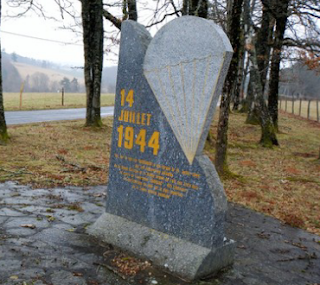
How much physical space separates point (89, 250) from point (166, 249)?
875 mm

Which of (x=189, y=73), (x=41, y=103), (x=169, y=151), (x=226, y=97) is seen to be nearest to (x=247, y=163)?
(x=226, y=97)

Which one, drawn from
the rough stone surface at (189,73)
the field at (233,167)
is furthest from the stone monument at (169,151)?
the field at (233,167)

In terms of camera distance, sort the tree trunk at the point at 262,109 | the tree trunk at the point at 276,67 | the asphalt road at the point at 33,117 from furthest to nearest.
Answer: the asphalt road at the point at 33,117 < the tree trunk at the point at 276,67 < the tree trunk at the point at 262,109

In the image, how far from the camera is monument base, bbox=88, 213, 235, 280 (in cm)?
410

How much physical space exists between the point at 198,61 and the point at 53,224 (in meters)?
2.80

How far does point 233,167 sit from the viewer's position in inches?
414

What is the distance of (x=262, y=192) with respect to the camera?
8.24 metres

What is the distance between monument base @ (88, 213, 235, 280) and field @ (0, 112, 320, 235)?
2.61m

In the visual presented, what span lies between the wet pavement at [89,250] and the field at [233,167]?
0.89 metres

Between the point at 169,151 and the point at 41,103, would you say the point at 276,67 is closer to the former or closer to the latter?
the point at 169,151

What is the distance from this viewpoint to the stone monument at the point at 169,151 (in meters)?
4.16

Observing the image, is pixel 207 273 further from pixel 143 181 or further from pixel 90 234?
pixel 90 234

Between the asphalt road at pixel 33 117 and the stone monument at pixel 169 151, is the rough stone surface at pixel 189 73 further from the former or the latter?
the asphalt road at pixel 33 117

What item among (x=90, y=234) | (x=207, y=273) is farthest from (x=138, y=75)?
(x=207, y=273)
